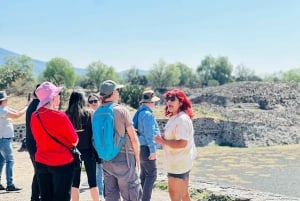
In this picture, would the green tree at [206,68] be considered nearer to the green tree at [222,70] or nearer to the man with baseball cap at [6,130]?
the green tree at [222,70]

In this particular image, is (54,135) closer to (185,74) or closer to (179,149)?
(179,149)

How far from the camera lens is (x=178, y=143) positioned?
4539 mm

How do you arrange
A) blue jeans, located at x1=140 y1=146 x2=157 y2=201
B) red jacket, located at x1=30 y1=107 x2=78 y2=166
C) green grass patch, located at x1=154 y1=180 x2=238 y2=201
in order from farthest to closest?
green grass patch, located at x1=154 y1=180 x2=238 y2=201, blue jeans, located at x1=140 y1=146 x2=157 y2=201, red jacket, located at x1=30 y1=107 x2=78 y2=166

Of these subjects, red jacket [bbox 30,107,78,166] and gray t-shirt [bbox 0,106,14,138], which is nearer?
A: red jacket [bbox 30,107,78,166]

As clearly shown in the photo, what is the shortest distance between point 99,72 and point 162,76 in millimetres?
10208

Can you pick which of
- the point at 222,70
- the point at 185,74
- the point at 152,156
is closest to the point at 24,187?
the point at 152,156

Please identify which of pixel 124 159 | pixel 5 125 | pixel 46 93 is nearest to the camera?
pixel 46 93

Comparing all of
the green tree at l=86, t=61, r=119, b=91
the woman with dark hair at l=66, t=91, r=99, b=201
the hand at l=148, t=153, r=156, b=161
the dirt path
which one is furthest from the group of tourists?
the green tree at l=86, t=61, r=119, b=91

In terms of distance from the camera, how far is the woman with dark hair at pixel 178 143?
15.0 ft

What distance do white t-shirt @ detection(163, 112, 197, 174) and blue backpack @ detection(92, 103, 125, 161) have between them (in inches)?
19.9

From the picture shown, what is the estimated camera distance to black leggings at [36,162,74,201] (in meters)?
4.38

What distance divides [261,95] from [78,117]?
3173 centimetres

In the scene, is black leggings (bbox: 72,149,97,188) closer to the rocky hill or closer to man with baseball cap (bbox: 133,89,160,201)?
man with baseball cap (bbox: 133,89,160,201)

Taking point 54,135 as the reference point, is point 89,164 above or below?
below
